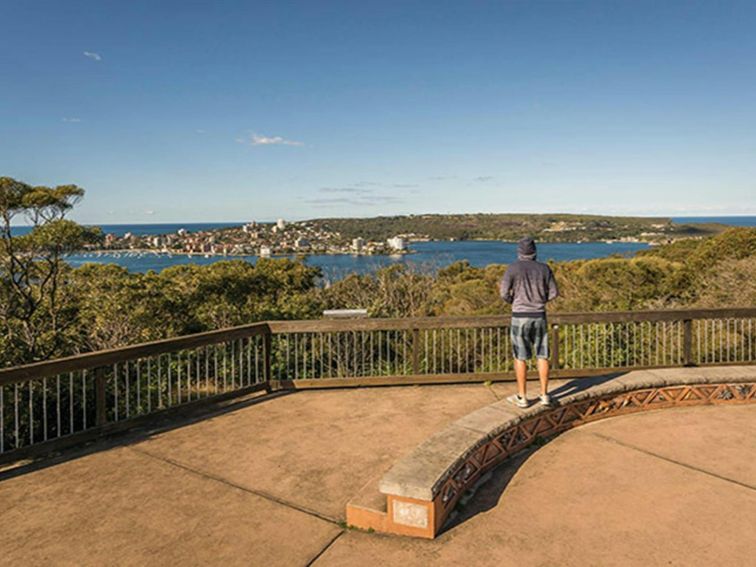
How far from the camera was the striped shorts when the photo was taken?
14.5 feet

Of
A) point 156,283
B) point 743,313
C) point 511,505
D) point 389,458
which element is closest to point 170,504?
point 389,458

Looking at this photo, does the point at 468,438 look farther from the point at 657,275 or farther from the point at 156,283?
the point at 657,275

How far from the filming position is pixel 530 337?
446 centimetres

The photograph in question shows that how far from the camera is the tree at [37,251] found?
1010cm

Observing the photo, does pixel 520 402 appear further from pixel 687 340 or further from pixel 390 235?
pixel 390 235

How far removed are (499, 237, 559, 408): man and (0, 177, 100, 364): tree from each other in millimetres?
9435

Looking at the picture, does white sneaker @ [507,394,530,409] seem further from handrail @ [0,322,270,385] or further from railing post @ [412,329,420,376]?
handrail @ [0,322,270,385]

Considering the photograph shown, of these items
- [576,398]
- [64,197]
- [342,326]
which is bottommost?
[576,398]

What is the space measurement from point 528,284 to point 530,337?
0.53 meters

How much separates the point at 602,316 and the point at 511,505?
12.6 feet

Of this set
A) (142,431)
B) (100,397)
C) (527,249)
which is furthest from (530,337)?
(100,397)

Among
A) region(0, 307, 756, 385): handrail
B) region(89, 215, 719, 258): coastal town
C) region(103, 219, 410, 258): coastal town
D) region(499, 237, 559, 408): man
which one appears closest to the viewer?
region(499, 237, 559, 408): man

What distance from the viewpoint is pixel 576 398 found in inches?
181

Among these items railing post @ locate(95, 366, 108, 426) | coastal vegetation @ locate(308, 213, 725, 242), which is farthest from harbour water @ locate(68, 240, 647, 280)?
railing post @ locate(95, 366, 108, 426)
